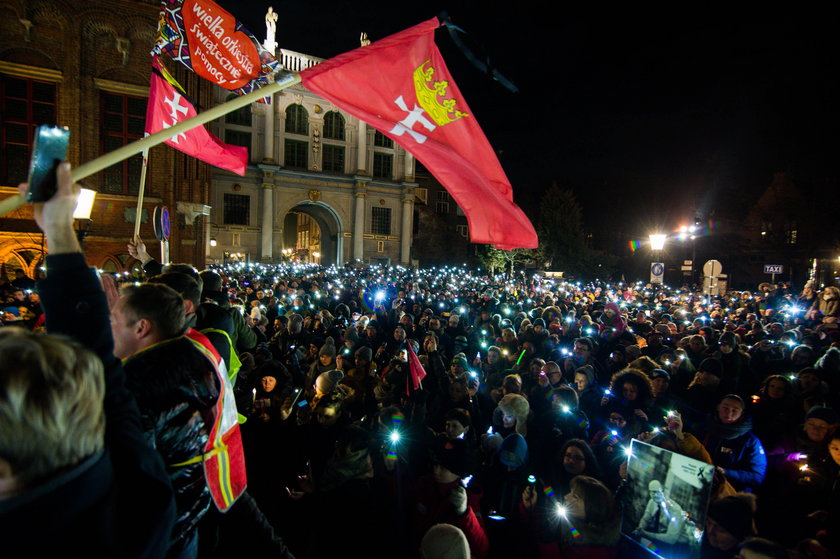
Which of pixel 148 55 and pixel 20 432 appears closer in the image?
pixel 20 432

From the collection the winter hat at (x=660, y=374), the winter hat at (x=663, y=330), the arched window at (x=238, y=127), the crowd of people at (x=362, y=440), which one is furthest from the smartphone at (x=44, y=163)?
the arched window at (x=238, y=127)

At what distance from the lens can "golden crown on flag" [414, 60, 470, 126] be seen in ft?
13.7

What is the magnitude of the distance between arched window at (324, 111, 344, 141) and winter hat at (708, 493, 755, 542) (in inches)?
1729

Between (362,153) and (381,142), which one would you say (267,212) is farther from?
(381,142)

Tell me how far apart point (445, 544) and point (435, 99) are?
3848 mm

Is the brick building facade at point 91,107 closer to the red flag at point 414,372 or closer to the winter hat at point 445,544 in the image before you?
the red flag at point 414,372

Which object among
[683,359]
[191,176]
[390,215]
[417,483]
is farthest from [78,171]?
[390,215]

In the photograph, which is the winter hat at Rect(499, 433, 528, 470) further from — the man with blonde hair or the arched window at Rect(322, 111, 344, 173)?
the arched window at Rect(322, 111, 344, 173)

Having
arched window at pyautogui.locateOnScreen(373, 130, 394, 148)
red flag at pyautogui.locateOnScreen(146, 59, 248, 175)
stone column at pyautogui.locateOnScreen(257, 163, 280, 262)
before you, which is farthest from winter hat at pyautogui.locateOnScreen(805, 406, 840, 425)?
arched window at pyautogui.locateOnScreen(373, 130, 394, 148)

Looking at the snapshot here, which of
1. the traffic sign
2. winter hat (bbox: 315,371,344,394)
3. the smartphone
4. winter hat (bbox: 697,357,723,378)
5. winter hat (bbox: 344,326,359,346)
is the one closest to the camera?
the smartphone

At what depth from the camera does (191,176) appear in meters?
20.5

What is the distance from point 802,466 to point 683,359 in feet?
9.77

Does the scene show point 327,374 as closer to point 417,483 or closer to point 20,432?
point 417,483

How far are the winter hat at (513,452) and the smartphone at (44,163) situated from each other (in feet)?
13.0
